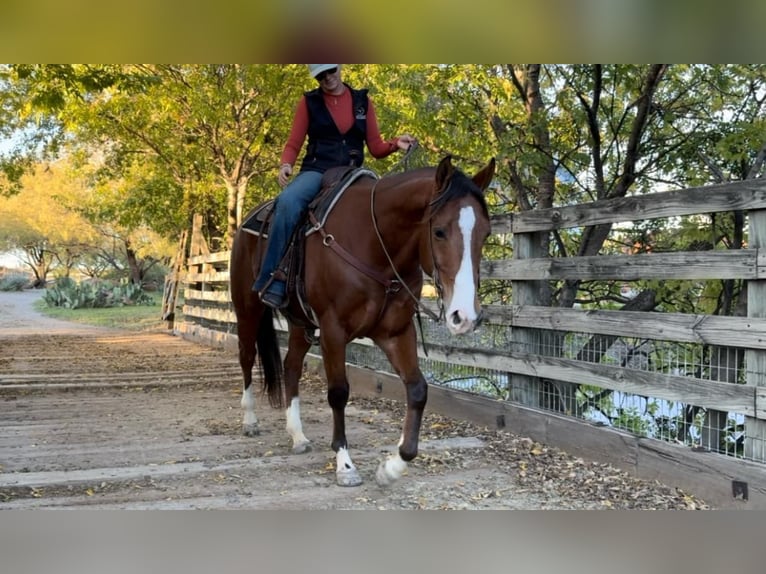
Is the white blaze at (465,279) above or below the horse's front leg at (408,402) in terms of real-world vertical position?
above

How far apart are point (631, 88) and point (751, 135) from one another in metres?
1.48

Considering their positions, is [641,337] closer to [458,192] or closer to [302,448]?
[458,192]

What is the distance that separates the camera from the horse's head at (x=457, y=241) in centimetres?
322

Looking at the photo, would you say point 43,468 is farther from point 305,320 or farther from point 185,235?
point 185,235

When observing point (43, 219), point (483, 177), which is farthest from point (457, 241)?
point (43, 219)

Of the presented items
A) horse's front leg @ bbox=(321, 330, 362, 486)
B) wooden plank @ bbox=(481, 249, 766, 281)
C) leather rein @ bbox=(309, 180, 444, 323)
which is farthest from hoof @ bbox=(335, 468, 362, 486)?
wooden plank @ bbox=(481, 249, 766, 281)

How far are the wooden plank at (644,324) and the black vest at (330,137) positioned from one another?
1825mm

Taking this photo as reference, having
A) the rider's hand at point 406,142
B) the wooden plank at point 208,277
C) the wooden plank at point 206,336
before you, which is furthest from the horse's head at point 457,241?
the wooden plank at point 208,277

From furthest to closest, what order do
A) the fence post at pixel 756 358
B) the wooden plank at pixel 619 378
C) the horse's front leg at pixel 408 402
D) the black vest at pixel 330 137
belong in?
the black vest at pixel 330 137 < the horse's front leg at pixel 408 402 < the wooden plank at pixel 619 378 < the fence post at pixel 756 358

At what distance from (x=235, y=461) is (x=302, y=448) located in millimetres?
524

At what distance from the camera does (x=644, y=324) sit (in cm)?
420

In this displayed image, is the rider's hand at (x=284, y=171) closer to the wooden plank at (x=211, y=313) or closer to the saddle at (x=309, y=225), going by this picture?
the saddle at (x=309, y=225)

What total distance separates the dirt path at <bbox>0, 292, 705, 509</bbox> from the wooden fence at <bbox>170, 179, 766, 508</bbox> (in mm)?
175
